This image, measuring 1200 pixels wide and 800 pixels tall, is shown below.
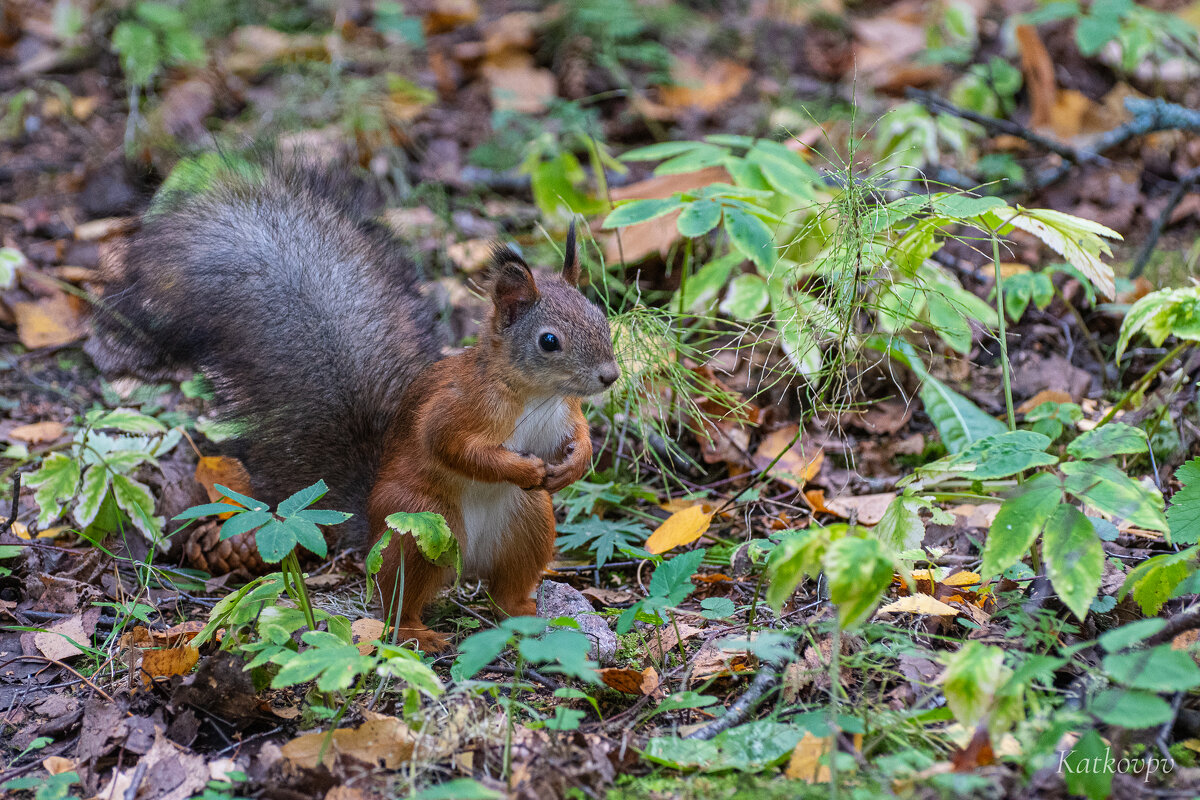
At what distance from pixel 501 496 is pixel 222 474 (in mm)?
920

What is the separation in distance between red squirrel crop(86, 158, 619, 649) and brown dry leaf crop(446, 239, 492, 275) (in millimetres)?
1199

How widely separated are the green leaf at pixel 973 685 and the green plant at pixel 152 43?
4567 millimetres

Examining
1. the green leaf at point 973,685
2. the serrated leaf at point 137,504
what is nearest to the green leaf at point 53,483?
the serrated leaf at point 137,504

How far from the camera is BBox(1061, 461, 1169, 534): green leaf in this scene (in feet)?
5.13

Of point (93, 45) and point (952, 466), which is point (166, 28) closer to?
point (93, 45)

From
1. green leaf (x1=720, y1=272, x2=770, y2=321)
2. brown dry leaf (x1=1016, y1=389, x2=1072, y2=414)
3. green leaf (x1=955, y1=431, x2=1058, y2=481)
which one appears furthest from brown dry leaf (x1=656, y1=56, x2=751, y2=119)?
green leaf (x1=955, y1=431, x2=1058, y2=481)

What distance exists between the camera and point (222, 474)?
110 inches

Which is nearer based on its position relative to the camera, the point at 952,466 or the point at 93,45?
the point at 952,466

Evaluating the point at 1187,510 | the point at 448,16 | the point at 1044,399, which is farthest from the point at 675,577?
the point at 448,16

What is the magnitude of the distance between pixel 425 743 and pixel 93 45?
5146 millimetres

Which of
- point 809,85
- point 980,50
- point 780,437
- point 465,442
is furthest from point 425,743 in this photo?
point 980,50

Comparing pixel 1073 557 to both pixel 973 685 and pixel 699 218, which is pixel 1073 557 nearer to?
pixel 973 685

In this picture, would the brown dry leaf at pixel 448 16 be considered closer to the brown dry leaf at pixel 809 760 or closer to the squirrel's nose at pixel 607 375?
the squirrel's nose at pixel 607 375

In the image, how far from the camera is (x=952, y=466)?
6.76 ft
